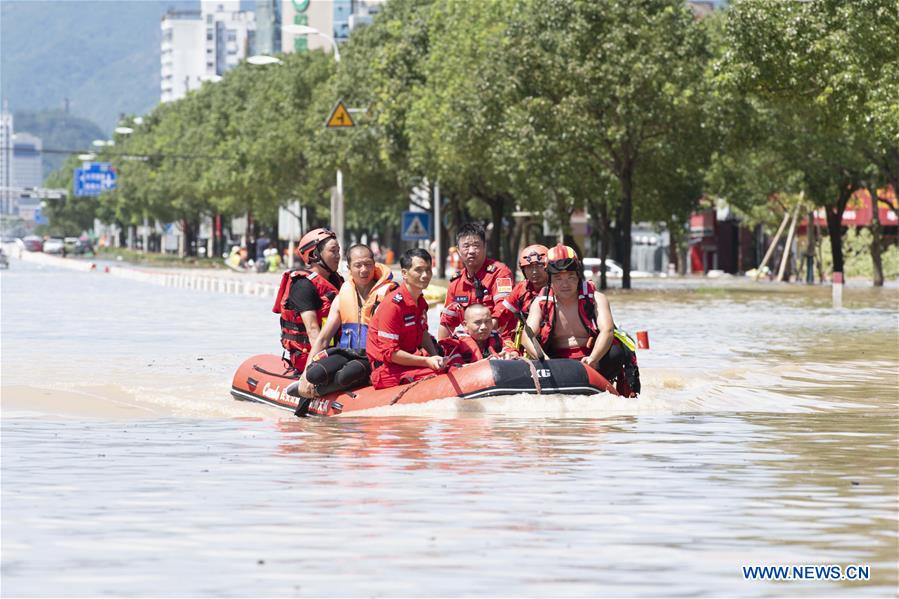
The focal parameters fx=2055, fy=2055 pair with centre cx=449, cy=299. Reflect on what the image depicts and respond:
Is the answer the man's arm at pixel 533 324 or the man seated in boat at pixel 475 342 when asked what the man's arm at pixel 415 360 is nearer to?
the man seated in boat at pixel 475 342

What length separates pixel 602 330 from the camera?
17.1 metres

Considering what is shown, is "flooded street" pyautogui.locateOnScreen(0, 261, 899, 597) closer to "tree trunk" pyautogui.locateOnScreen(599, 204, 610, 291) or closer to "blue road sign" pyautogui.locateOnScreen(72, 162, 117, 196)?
"tree trunk" pyautogui.locateOnScreen(599, 204, 610, 291)

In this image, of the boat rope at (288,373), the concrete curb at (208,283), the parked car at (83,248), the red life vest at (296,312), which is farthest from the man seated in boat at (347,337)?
the parked car at (83,248)

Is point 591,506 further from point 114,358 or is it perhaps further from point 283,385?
point 114,358

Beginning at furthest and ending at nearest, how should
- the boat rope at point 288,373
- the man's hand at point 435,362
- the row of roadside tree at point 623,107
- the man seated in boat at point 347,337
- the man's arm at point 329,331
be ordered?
the row of roadside tree at point 623,107 → the boat rope at point 288,373 → the man's arm at point 329,331 → the man seated in boat at point 347,337 → the man's hand at point 435,362

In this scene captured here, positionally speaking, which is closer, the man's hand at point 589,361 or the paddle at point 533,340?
the paddle at point 533,340

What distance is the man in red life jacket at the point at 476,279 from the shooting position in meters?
17.6

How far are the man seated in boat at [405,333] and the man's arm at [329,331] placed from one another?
0.31 m

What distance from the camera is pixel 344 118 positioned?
4744cm

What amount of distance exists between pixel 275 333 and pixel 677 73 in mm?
26665

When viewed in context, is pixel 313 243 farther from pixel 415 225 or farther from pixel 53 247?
pixel 53 247

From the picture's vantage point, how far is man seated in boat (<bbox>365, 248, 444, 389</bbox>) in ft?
54.5

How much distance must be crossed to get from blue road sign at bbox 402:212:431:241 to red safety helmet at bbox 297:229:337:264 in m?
33.3

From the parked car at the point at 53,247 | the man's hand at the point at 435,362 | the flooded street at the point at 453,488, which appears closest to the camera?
the flooded street at the point at 453,488
